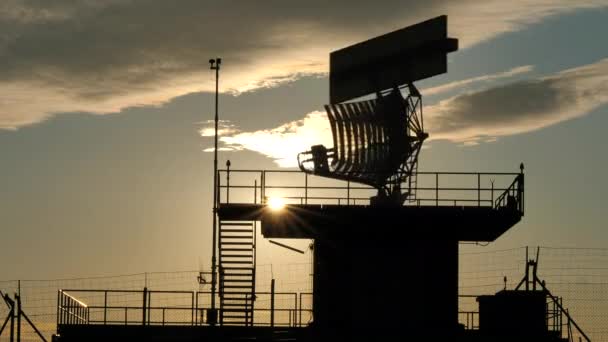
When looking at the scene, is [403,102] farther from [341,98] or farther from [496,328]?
[496,328]

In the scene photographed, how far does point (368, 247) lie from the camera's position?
6097cm

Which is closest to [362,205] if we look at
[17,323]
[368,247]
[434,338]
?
[368,247]

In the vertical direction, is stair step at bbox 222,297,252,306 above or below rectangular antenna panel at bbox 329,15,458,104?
below

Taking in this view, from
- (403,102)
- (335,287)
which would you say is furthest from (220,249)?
(403,102)

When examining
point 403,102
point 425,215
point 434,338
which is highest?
point 403,102

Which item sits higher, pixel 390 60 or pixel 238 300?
pixel 390 60

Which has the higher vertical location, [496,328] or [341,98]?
[341,98]

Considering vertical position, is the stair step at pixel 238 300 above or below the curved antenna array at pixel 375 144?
below

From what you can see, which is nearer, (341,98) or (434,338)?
(434,338)

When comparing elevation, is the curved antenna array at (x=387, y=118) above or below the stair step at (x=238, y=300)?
above

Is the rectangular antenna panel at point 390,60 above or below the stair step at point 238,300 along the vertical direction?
above

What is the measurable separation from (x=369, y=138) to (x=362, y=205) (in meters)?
2.52

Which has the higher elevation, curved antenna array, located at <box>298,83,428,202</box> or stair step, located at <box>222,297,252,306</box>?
curved antenna array, located at <box>298,83,428,202</box>

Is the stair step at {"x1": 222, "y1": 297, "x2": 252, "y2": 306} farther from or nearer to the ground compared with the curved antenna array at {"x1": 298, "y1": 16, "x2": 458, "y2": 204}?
nearer to the ground
